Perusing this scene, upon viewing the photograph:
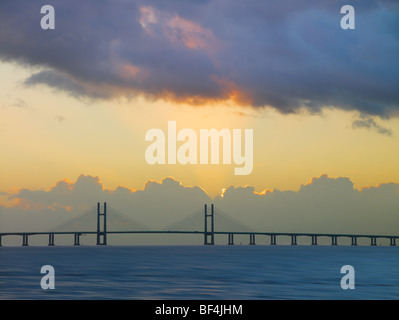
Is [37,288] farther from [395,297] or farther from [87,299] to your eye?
[395,297]

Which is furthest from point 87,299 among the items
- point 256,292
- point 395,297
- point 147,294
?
point 395,297

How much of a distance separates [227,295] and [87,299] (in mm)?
10073

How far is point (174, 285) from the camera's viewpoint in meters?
55.2
